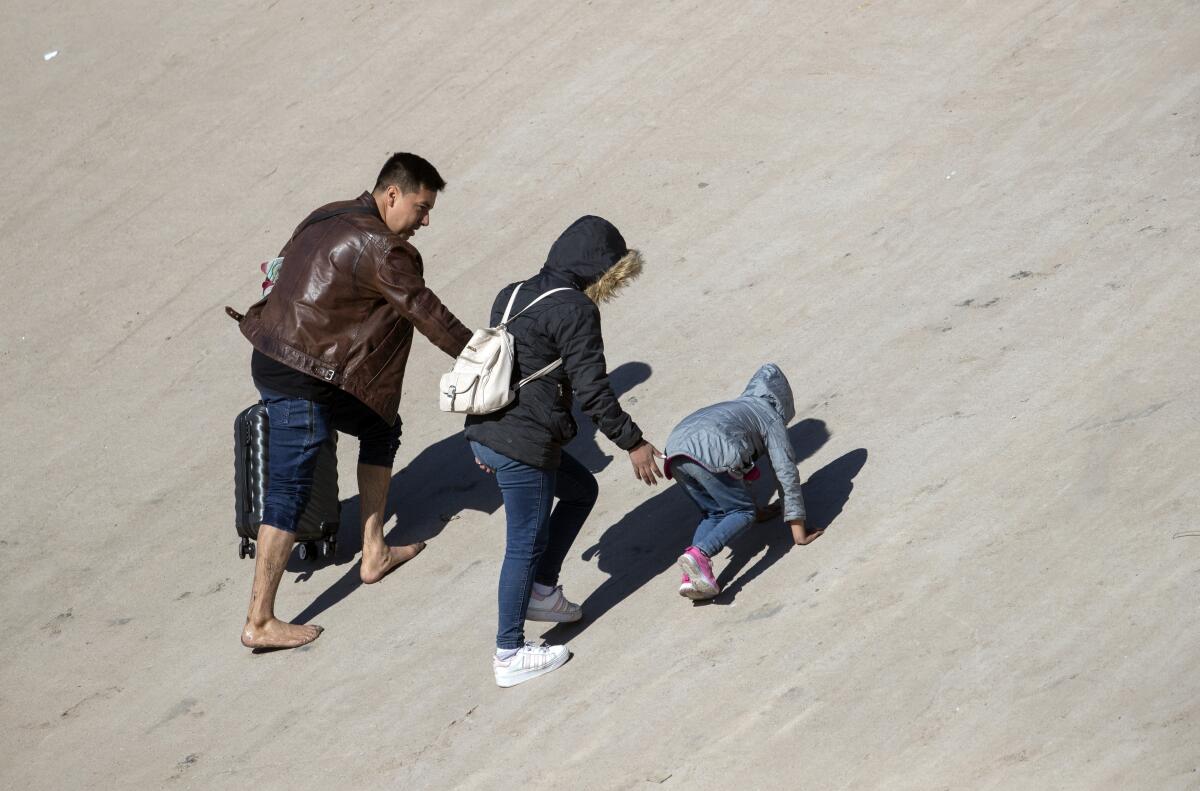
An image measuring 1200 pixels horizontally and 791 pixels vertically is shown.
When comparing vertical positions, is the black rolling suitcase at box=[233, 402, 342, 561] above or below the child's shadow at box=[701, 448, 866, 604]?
above

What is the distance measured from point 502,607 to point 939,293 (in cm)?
306

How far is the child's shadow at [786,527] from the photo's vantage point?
5.32 m

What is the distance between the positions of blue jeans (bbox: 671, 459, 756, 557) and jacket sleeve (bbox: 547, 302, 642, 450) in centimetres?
42

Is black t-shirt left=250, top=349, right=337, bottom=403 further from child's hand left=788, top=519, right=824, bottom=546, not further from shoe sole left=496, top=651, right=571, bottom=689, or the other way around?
child's hand left=788, top=519, right=824, bottom=546

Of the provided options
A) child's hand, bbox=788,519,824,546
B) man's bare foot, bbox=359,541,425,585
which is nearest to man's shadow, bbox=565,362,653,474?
man's bare foot, bbox=359,541,425,585

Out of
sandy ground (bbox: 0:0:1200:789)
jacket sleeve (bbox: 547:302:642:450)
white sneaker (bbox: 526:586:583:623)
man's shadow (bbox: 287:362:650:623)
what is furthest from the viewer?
man's shadow (bbox: 287:362:650:623)

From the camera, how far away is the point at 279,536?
543cm

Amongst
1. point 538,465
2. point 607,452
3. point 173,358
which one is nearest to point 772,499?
point 607,452

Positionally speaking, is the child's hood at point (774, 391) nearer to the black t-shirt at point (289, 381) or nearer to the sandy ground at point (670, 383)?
the sandy ground at point (670, 383)

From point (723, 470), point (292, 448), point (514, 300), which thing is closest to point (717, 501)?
point (723, 470)

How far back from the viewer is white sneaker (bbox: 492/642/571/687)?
196 inches

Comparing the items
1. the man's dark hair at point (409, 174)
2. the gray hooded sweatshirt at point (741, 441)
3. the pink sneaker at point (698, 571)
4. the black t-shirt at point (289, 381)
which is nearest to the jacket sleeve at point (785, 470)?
the gray hooded sweatshirt at point (741, 441)

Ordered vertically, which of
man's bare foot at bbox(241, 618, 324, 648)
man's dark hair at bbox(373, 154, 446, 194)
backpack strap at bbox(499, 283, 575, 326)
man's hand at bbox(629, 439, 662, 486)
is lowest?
man's bare foot at bbox(241, 618, 324, 648)

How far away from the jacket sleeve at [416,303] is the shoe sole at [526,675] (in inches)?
49.7
